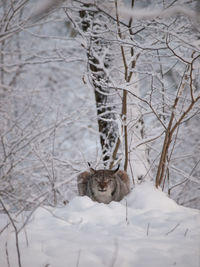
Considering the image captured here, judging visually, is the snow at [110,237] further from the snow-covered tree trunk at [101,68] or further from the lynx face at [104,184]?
the snow-covered tree trunk at [101,68]

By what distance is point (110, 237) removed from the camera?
2908 millimetres

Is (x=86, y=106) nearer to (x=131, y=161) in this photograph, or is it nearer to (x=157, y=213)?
(x=131, y=161)

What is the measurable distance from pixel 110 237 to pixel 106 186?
6.02 ft

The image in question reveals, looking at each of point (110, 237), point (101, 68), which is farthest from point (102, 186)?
point (101, 68)

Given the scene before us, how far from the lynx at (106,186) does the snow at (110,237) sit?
0.84 m

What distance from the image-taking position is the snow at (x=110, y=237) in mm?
2484

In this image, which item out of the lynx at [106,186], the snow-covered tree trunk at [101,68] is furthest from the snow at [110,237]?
the snow-covered tree trunk at [101,68]

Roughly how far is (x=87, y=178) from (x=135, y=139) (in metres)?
1.05

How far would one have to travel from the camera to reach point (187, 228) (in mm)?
3074

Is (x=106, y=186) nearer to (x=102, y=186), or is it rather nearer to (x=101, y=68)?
(x=102, y=186)

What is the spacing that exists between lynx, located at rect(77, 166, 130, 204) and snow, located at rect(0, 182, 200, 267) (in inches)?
33.1

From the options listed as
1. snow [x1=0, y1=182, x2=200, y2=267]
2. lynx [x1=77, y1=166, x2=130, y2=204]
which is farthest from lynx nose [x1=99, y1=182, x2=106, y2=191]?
snow [x1=0, y1=182, x2=200, y2=267]

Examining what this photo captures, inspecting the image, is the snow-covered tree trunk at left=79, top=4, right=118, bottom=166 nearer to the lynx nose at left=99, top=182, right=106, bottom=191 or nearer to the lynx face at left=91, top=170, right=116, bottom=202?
the lynx face at left=91, top=170, right=116, bottom=202

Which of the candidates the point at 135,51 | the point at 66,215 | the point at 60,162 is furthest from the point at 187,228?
the point at 60,162
